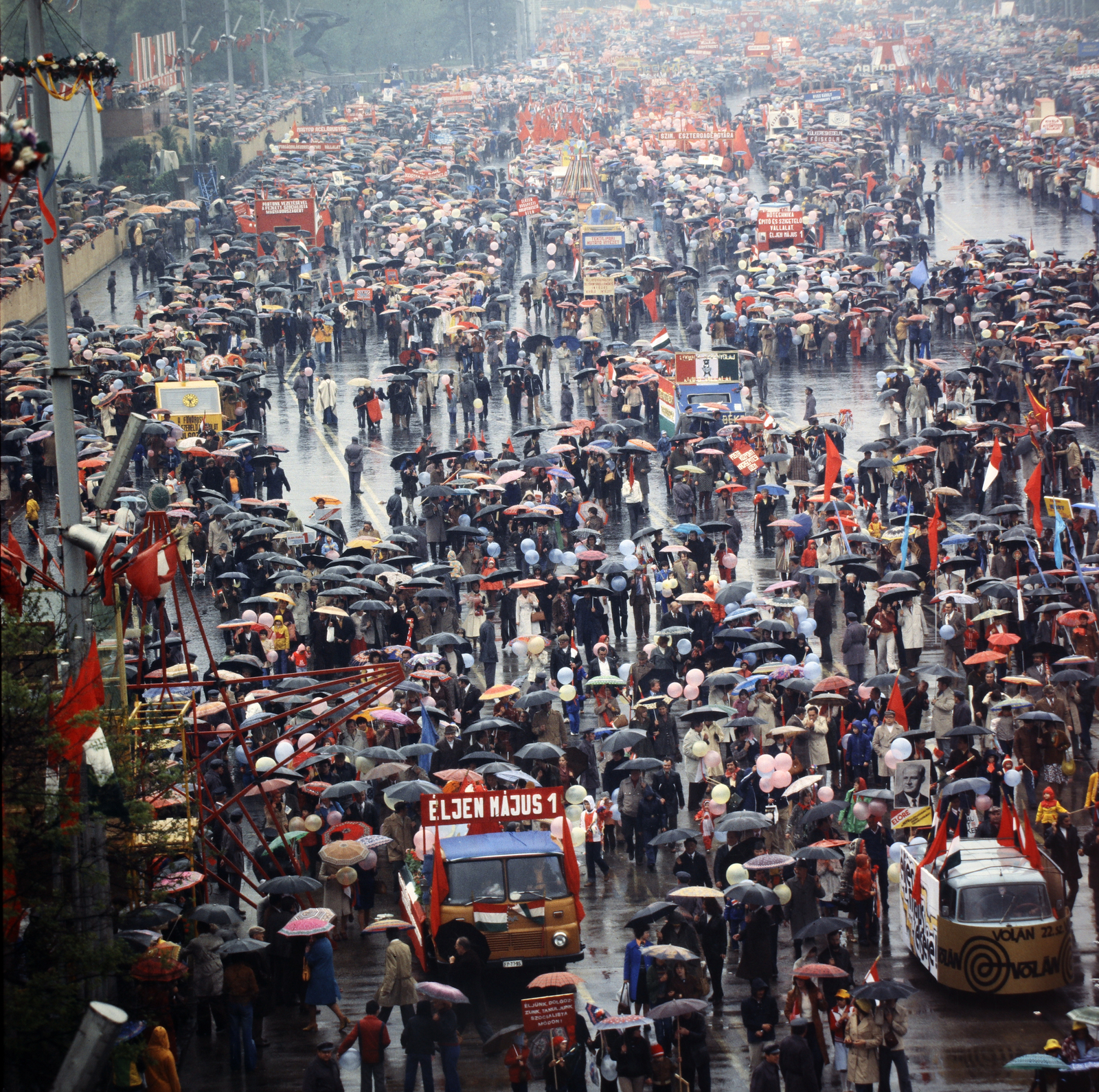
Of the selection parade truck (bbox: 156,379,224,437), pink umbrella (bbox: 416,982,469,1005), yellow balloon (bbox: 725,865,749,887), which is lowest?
yellow balloon (bbox: 725,865,749,887)

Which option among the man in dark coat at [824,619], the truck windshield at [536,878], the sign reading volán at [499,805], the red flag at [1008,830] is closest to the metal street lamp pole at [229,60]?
the man in dark coat at [824,619]

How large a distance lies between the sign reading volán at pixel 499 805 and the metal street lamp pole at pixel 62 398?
4.39 meters

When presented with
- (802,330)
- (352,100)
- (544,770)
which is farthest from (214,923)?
(352,100)

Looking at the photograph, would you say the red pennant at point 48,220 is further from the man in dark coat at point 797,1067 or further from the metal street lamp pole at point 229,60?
the metal street lamp pole at point 229,60

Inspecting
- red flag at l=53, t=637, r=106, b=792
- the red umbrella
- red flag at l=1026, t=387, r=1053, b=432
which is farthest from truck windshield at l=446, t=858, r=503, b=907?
red flag at l=1026, t=387, r=1053, b=432

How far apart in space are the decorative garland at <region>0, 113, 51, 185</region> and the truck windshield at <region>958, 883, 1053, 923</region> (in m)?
10.6

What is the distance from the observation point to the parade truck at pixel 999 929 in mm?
16875

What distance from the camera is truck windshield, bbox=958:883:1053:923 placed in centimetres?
1694

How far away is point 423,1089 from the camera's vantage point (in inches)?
618

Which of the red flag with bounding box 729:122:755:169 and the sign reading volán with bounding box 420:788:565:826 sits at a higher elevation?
the red flag with bounding box 729:122:755:169

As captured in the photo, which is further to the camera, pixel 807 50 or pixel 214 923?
pixel 807 50

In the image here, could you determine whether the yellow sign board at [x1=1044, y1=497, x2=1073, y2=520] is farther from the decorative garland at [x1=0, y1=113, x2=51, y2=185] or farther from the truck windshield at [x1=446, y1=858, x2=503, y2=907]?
the decorative garland at [x1=0, y1=113, x2=51, y2=185]

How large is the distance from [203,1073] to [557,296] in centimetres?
3869

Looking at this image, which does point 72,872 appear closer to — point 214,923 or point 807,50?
point 214,923
